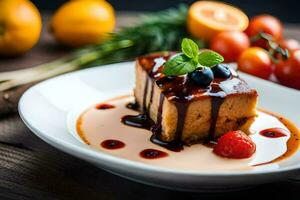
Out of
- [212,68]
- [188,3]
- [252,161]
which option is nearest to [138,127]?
[212,68]

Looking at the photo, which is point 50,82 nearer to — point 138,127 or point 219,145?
point 138,127

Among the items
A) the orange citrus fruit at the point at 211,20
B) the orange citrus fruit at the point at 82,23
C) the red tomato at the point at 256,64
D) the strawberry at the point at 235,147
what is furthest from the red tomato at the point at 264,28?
the strawberry at the point at 235,147

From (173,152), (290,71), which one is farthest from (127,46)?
(173,152)

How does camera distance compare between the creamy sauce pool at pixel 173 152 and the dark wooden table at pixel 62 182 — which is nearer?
the dark wooden table at pixel 62 182

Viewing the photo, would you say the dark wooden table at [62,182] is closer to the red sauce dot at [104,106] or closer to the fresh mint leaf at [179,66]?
the red sauce dot at [104,106]

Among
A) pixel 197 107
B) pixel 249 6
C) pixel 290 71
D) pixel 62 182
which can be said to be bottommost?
pixel 249 6

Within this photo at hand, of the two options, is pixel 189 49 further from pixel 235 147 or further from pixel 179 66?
pixel 235 147
